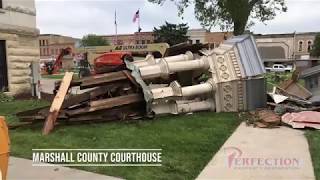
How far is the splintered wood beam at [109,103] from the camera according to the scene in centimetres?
977

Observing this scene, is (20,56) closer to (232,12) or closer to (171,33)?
(232,12)

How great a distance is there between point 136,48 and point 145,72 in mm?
31307

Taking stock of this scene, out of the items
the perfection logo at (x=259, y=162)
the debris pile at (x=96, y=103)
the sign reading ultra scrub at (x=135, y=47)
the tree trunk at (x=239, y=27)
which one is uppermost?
the tree trunk at (x=239, y=27)

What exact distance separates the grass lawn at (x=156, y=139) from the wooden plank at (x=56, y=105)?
0.55 feet

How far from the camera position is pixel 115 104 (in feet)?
32.9

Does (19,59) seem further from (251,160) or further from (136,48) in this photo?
(136,48)

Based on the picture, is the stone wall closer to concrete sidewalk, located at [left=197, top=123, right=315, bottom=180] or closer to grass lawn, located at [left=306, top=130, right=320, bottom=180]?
concrete sidewalk, located at [left=197, top=123, right=315, bottom=180]

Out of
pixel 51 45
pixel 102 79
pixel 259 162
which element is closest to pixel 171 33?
pixel 51 45

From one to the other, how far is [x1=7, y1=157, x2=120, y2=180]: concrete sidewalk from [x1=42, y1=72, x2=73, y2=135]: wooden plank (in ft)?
7.55

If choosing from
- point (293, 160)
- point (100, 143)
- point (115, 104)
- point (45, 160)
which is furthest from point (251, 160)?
point (115, 104)

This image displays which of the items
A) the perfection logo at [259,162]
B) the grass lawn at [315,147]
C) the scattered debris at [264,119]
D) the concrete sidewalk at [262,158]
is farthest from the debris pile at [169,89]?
the perfection logo at [259,162]

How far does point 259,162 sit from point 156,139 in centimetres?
213

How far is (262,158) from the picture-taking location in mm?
7117

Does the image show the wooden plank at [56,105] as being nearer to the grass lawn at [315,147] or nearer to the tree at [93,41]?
the grass lawn at [315,147]
